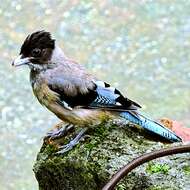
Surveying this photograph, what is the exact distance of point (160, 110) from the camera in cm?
875

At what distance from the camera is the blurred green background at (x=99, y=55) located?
28.4 feet

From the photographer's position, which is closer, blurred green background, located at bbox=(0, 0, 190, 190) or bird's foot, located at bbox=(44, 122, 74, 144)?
bird's foot, located at bbox=(44, 122, 74, 144)

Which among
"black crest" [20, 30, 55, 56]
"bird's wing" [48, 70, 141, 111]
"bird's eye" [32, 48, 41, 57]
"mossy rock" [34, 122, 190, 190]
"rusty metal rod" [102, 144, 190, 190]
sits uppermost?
"black crest" [20, 30, 55, 56]

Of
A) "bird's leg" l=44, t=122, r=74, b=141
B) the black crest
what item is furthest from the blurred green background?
the black crest

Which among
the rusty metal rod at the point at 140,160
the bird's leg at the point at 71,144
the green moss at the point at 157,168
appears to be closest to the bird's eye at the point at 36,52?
the bird's leg at the point at 71,144

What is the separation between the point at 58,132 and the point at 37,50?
18.8 inches

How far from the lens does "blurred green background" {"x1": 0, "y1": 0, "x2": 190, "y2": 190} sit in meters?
8.65

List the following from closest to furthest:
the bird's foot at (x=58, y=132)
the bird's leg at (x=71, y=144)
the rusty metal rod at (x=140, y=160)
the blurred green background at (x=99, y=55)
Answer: the rusty metal rod at (x=140, y=160)
the bird's leg at (x=71, y=144)
the bird's foot at (x=58, y=132)
the blurred green background at (x=99, y=55)

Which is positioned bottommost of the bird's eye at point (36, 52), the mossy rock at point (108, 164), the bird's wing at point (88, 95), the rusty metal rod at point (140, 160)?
the mossy rock at point (108, 164)

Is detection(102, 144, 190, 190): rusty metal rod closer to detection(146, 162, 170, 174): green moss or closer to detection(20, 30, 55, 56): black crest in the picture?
detection(146, 162, 170, 174): green moss

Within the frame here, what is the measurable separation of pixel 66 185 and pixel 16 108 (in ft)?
20.5

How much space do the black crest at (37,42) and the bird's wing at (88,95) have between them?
0.19 m

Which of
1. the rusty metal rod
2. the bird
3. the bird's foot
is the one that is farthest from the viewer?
the bird

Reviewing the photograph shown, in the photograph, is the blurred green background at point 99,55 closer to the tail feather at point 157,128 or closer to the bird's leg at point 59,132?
the bird's leg at point 59,132
